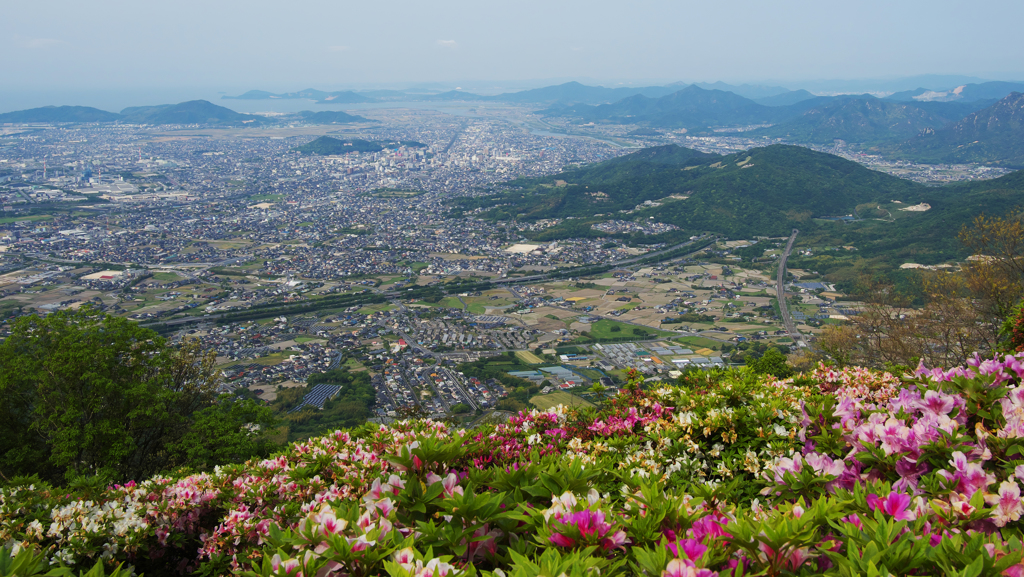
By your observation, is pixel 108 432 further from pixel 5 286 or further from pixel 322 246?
pixel 322 246

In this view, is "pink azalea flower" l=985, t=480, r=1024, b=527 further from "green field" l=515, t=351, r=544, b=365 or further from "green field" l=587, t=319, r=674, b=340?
"green field" l=587, t=319, r=674, b=340

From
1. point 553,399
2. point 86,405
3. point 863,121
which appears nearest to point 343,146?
point 553,399

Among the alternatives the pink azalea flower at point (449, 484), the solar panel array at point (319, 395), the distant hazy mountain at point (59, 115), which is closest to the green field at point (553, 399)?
the solar panel array at point (319, 395)

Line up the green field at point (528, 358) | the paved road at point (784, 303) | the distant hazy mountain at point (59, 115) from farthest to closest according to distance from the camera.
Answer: the distant hazy mountain at point (59, 115)
the paved road at point (784, 303)
the green field at point (528, 358)

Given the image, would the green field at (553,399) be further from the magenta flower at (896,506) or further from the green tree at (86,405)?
the magenta flower at (896,506)

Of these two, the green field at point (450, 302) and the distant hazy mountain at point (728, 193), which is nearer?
the green field at point (450, 302)

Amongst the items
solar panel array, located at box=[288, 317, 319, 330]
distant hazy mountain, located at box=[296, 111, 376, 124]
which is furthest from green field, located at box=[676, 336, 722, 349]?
distant hazy mountain, located at box=[296, 111, 376, 124]
